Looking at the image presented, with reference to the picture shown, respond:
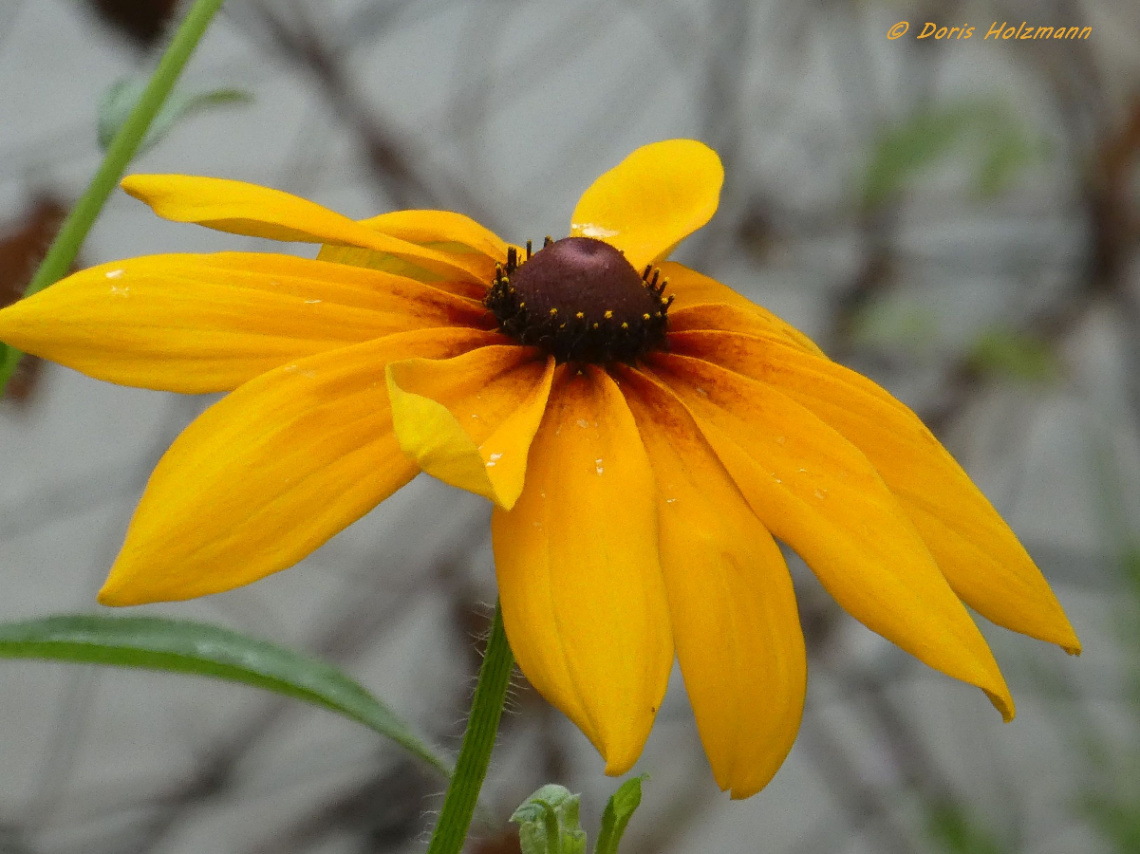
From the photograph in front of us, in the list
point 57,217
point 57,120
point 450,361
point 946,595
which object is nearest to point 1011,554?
point 946,595

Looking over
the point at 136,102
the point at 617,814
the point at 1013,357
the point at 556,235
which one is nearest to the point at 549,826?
the point at 617,814

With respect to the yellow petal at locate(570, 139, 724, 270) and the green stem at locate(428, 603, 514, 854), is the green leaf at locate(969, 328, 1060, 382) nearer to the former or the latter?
the yellow petal at locate(570, 139, 724, 270)

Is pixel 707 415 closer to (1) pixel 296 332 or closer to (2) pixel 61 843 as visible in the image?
(1) pixel 296 332

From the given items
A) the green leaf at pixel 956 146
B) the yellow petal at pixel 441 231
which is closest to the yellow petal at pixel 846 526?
the yellow petal at pixel 441 231

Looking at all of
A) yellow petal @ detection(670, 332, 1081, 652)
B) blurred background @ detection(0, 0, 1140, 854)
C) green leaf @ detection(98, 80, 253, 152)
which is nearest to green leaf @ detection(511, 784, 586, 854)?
yellow petal @ detection(670, 332, 1081, 652)

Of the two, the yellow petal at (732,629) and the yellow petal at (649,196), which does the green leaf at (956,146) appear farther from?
the yellow petal at (732,629)

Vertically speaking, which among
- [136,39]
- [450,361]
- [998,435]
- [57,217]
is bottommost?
[450,361]
